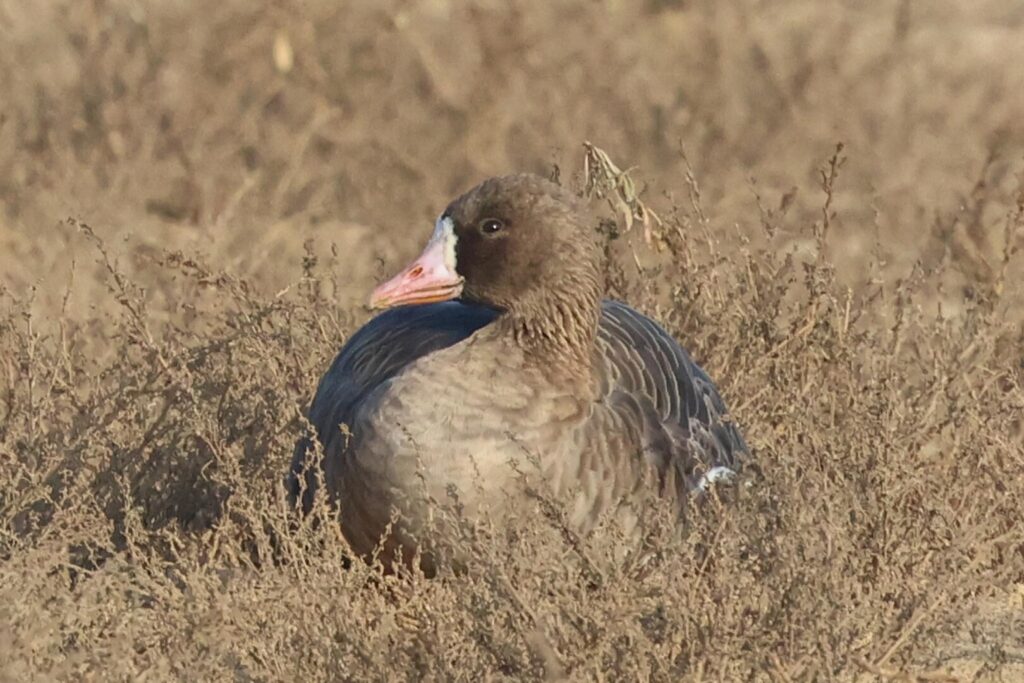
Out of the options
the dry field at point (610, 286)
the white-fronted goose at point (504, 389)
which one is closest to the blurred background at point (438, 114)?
the dry field at point (610, 286)

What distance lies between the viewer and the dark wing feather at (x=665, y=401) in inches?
263

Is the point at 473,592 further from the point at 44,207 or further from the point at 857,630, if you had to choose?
the point at 44,207

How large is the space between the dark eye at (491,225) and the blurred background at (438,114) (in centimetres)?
305

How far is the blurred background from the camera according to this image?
10773 millimetres

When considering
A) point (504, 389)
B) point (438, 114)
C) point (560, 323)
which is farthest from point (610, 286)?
point (438, 114)

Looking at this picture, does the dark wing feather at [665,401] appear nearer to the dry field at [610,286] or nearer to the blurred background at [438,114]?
the dry field at [610,286]

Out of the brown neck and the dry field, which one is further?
the brown neck

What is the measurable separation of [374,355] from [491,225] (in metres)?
0.50

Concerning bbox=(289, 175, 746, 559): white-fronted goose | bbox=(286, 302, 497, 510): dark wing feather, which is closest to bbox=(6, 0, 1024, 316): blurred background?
bbox=(286, 302, 497, 510): dark wing feather

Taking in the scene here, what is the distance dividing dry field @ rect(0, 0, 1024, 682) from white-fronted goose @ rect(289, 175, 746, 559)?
0.27 m

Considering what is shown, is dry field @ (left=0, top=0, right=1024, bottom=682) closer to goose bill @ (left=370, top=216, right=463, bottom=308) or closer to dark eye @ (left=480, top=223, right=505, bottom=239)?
goose bill @ (left=370, top=216, right=463, bottom=308)

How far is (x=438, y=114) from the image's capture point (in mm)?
12406

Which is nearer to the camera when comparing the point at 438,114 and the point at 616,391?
the point at 616,391

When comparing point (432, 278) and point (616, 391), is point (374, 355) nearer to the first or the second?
point (432, 278)
